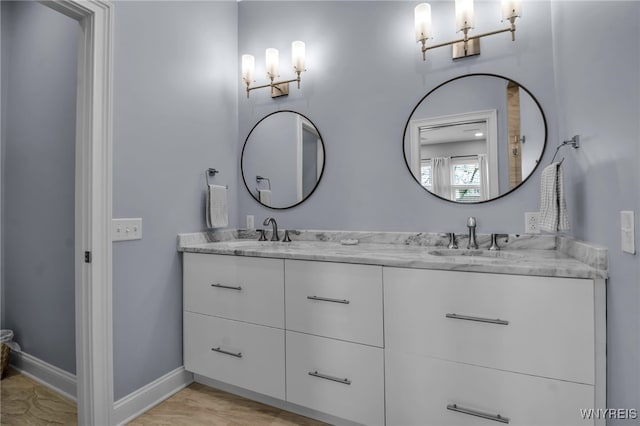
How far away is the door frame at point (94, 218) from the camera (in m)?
1.51

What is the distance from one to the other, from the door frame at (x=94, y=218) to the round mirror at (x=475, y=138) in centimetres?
167

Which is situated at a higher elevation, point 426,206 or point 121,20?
point 121,20

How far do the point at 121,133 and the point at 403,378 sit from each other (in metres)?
1.82

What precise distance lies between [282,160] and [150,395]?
1685mm

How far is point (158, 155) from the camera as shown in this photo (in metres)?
1.85

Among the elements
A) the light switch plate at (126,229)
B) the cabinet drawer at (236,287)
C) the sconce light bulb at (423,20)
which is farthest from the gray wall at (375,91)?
the light switch plate at (126,229)

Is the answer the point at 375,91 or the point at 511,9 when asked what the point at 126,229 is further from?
the point at 511,9

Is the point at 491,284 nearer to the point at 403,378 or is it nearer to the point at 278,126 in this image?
the point at 403,378

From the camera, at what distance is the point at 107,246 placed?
5.12ft

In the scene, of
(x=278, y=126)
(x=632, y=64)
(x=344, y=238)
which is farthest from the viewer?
(x=278, y=126)

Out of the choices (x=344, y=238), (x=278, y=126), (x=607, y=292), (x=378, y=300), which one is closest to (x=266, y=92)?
(x=278, y=126)

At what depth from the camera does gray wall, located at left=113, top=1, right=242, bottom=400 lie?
1.66 m

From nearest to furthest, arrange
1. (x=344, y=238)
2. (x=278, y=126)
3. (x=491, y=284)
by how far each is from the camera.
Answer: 1. (x=491, y=284)
2. (x=344, y=238)
3. (x=278, y=126)

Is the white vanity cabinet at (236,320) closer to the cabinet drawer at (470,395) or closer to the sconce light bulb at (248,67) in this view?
the cabinet drawer at (470,395)
